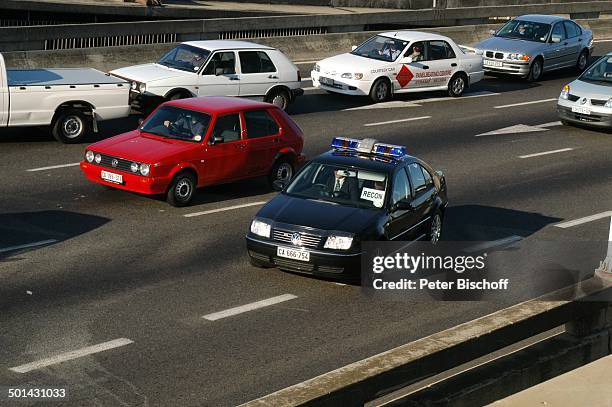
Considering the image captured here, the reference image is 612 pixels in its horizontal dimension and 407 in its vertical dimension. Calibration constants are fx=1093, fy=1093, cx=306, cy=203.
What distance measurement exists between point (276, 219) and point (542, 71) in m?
19.6

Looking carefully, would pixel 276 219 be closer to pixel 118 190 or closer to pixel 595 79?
pixel 118 190

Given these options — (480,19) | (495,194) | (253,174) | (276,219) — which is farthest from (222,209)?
(480,19)

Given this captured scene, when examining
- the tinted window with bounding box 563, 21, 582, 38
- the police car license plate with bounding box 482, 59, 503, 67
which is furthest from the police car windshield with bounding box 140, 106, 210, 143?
the tinted window with bounding box 563, 21, 582, 38

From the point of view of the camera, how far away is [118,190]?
17.5 m

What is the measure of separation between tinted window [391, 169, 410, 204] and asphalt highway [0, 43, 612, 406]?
4.59 ft

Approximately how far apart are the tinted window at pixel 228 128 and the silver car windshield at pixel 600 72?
10586mm

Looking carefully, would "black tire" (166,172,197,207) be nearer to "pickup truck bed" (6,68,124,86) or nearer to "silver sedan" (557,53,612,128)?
"pickup truck bed" (6,68,124,86)

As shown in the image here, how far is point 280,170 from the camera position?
18359 millimetres

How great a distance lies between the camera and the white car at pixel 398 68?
2589 centimetres

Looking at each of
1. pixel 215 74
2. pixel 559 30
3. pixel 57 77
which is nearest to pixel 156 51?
pixel 215 74

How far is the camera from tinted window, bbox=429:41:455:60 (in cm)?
2730

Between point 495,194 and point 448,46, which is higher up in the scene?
point 448,46

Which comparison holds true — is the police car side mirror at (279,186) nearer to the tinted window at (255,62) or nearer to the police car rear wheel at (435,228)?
the police car rear wheel at (435,228)

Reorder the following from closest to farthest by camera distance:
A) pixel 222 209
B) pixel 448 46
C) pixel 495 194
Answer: pixel 222 209, pixel 495 194, pixel 448 46
